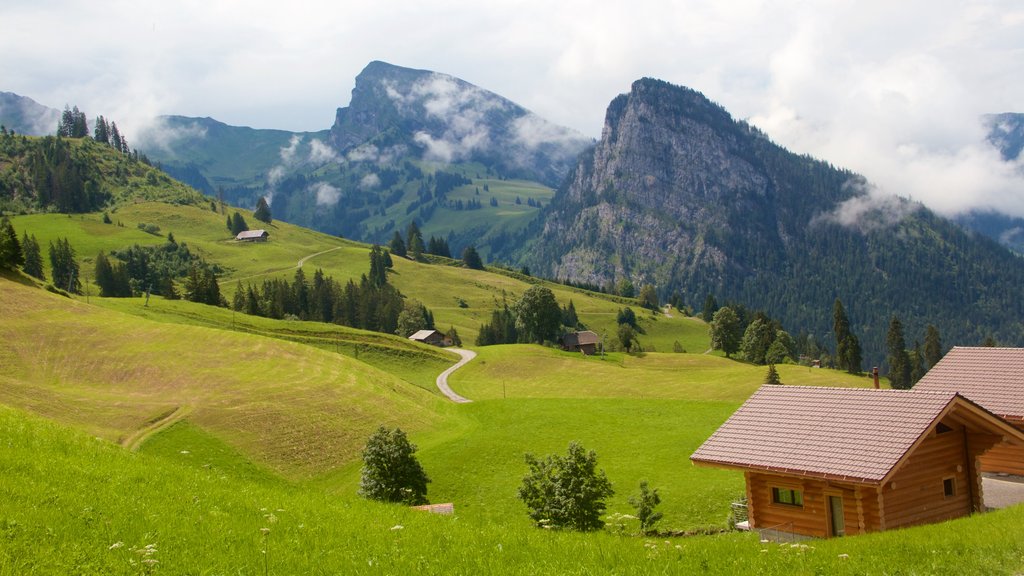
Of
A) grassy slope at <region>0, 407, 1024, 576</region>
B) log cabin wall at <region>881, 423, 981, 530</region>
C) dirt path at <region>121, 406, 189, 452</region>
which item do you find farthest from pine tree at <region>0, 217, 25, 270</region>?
log cabin wall at <region>881, 423, 981, 530</region>

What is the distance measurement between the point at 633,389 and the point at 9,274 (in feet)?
310

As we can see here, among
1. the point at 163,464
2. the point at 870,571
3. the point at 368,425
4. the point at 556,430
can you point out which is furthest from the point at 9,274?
the point at 870,571

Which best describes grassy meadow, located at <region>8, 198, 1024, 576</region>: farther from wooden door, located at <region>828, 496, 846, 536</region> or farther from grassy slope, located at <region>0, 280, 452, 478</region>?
wooden door, located at <region>828, 496, 846, 536</region>

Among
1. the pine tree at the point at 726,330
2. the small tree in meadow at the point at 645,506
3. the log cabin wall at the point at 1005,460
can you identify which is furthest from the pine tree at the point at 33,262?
the log cabin wall at the point at 1005,460

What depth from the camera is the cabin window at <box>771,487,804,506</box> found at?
30.5 m

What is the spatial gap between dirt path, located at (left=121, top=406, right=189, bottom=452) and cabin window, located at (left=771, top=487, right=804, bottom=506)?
4877 cm

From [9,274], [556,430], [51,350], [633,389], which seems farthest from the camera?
[633,389]

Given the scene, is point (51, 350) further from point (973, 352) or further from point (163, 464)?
point (973, 352)

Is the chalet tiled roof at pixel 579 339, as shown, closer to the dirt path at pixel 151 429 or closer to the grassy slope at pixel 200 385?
the grassy slope at pixel 200 385

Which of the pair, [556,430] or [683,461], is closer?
[683,461]

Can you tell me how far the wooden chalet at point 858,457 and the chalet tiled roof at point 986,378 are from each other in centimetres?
831

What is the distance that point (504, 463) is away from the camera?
63438mm

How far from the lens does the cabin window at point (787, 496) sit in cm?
3055

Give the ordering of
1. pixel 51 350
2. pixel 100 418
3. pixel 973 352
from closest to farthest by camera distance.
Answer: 1. pixel 973 352
2. pixel 100 418
3. pixel 51 350
